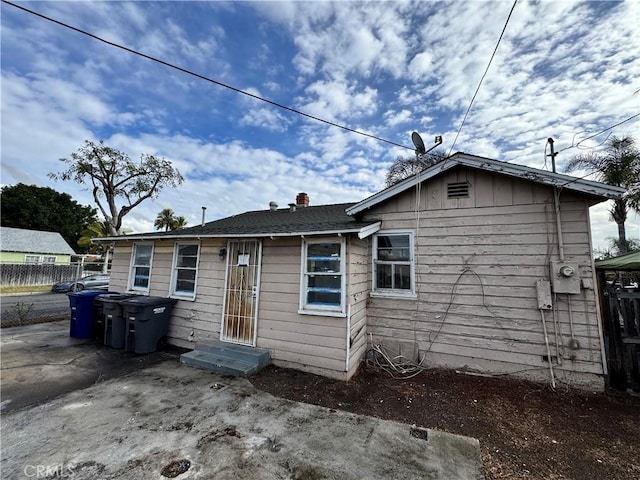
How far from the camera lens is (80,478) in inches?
93.8

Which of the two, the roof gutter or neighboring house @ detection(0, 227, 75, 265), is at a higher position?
neighboring house @ detection(0, 227, 75, 265)

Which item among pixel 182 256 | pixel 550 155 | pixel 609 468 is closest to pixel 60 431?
pixel 182 256

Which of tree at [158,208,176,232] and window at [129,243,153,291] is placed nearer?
window at [129,243,153,291]

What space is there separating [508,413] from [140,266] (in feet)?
29.5

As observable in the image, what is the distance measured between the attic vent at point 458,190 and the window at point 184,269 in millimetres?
6076

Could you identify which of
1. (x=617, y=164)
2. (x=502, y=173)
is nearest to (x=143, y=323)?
(x=502, y=173)

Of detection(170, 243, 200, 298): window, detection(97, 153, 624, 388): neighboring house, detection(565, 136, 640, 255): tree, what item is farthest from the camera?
detection(565, 136, 640, 255): tree

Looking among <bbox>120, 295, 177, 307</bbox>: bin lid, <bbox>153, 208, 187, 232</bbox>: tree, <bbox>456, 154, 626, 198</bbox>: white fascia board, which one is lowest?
<bbox>120, 295, 177, 307</bbox>: bin lid

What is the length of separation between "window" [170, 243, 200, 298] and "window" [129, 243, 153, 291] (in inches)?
43.4

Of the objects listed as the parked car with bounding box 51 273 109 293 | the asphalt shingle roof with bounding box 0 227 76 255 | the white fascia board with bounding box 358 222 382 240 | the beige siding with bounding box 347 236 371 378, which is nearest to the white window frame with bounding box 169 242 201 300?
the beige siding with bounding box 347 236 371 378

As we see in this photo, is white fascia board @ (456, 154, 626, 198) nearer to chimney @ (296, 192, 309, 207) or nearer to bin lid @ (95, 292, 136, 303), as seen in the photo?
chimney @ (296, 192, 309, 207)

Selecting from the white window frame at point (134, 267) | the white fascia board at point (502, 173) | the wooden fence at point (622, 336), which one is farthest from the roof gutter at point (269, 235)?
the wooden fence at point (622, 336)

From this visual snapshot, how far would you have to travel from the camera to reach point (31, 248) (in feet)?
90.5

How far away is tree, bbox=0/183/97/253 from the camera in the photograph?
37.7 metres
